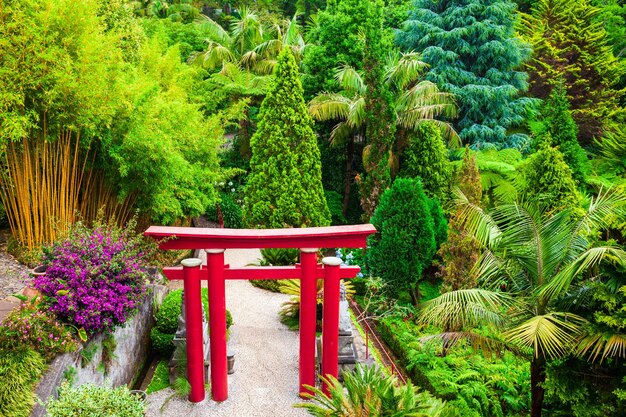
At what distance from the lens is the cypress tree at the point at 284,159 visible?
10.5m

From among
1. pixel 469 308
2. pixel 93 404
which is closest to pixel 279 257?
pixel 469 308

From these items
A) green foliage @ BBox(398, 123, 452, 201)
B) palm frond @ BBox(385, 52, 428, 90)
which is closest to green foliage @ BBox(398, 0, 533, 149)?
palm frond @ BBox(385, 52, 428, 90)

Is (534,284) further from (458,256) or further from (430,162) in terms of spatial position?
(430,162)

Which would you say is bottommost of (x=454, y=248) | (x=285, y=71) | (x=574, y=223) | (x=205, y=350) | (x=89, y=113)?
(x=205, y=350)

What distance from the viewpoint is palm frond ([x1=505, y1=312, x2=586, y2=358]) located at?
4822 mm

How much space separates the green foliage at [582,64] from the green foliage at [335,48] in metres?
6.37

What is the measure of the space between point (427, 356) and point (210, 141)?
6506mm

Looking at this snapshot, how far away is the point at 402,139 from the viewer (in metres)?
12.9

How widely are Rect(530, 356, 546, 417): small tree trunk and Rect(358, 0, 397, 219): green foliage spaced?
626 cm

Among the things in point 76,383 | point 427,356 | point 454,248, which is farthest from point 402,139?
point 76,383

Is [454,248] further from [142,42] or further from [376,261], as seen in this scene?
[142,42]

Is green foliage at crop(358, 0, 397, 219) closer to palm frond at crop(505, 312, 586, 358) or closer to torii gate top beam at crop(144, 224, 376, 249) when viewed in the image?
torii gate top beam at crop(144, 224, 376, 249)

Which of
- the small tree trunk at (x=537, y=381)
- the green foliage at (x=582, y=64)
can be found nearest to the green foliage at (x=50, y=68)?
the small tree trunk at (x=537, y=381)

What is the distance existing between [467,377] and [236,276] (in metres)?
3.62
